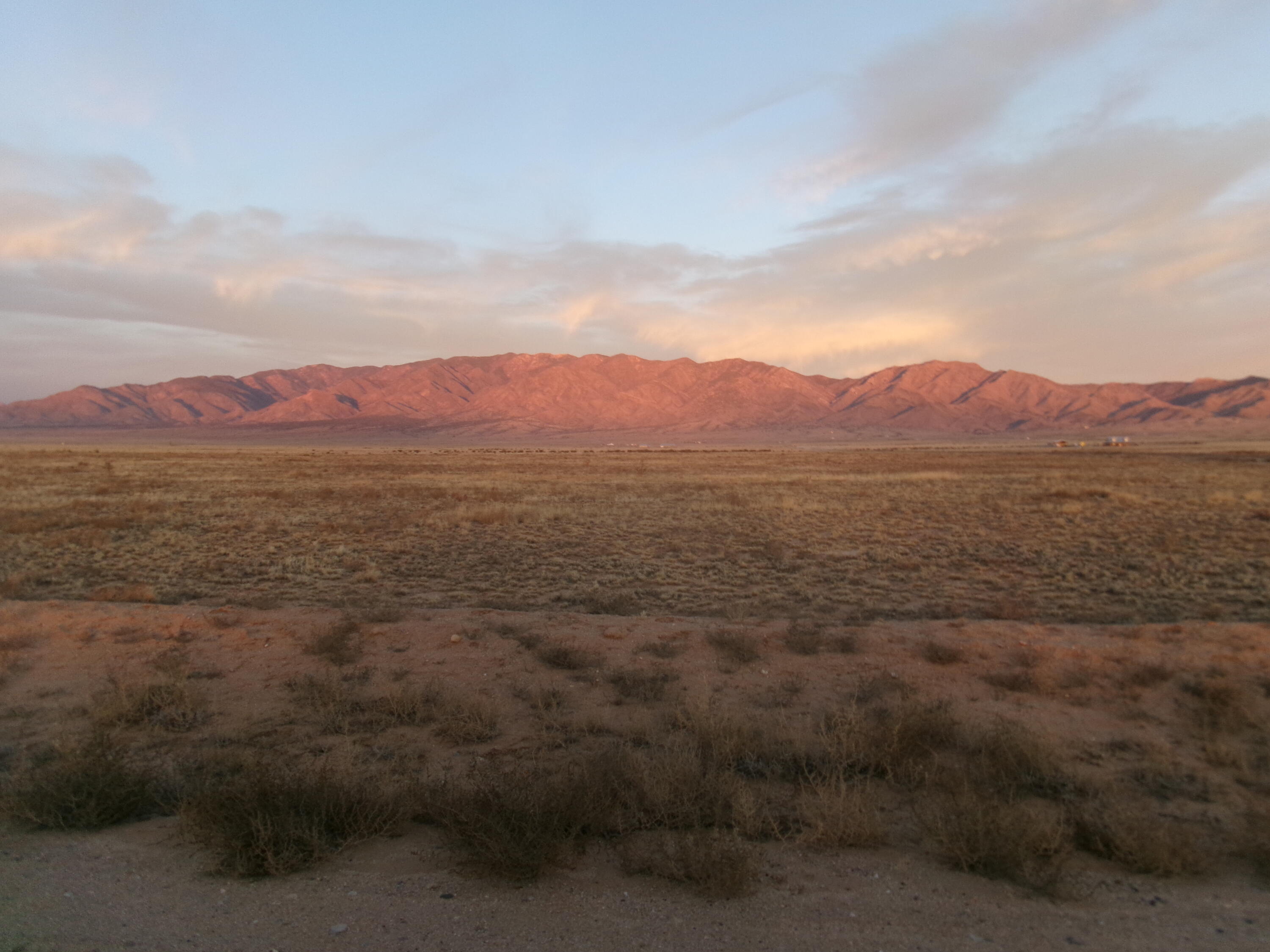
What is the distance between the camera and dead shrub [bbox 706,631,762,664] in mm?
8617

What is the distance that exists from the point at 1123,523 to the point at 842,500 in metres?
9.99

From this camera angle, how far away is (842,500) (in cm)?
3042

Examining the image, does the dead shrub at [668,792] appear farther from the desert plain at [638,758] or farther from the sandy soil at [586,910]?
the sandy soil at [586,910]

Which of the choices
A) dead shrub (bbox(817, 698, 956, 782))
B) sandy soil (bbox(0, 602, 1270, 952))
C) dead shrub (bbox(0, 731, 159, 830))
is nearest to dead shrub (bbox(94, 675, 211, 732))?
sandy soil (bbox(0, 602, 1270, 952))

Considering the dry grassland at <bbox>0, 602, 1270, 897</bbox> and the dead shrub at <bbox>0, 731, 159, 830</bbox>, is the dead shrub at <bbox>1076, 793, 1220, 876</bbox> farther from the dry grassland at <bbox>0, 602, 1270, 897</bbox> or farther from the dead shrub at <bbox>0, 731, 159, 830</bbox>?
the dead shrub at <bbox>0, 731, 159, 830</bbox>

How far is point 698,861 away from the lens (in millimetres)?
4285

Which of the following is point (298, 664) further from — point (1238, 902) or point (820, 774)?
point (1238, 902)

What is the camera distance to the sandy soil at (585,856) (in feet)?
12.7

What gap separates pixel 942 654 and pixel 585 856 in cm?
525

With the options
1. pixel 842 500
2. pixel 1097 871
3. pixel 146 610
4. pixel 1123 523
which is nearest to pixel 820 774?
pixel 1097 871

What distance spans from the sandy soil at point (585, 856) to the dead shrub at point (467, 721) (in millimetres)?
119

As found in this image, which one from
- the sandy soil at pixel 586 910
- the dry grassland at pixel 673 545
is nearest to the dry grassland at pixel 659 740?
the sandy soil at pixel 586 910

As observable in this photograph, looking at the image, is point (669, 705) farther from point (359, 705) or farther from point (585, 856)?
point (359, 705)

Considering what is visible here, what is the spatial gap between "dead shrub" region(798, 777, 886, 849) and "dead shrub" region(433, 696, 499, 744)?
2847 mm
